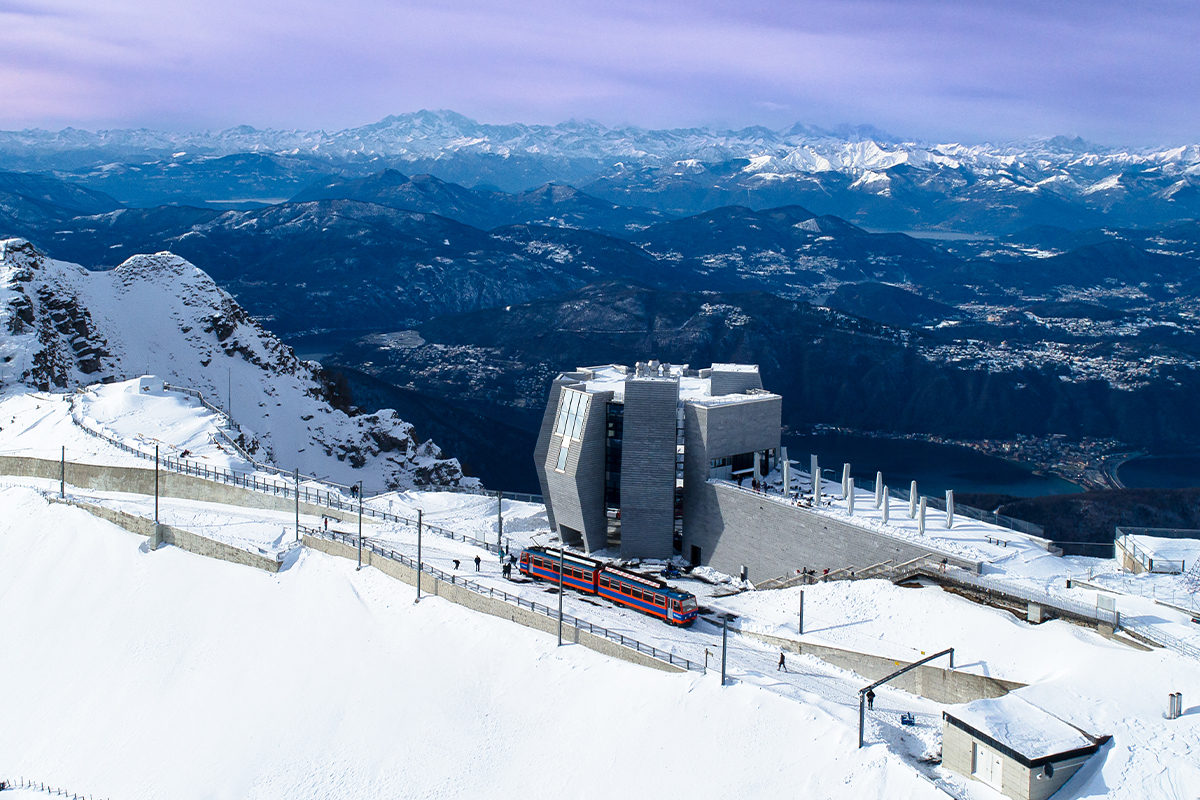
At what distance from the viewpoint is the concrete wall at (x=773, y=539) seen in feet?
197

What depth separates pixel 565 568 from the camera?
6044 cm

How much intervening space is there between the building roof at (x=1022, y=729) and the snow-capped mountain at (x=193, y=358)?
88910mm

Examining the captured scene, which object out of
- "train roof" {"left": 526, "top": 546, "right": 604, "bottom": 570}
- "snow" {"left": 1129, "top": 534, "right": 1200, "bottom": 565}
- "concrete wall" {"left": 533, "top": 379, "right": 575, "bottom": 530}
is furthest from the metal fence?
"concrete wall" {"left": 533, "top": 379, "right": 575, "bottom": 530}

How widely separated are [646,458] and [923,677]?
29.3 metres

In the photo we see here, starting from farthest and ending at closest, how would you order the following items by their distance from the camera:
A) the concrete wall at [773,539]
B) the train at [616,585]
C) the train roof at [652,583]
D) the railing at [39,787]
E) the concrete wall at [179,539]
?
1. the concrete wall at [179,539]
2. the concrete wall at [773,539]
3. the train roof at [652,583]
4. the train at [616,585]
5. the railing at [39,787]

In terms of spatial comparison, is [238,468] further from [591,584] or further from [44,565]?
[591,584]

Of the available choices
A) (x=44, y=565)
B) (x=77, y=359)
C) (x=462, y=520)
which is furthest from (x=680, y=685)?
(x=77, y=359)

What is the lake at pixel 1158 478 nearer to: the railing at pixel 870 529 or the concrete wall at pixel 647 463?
the railing at pixel 870 529

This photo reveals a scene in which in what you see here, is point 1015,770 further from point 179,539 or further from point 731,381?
point 179,539

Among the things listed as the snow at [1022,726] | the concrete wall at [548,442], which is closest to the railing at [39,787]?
the concrete wall at [548,442]

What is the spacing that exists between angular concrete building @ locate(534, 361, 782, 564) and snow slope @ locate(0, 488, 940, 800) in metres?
17.5

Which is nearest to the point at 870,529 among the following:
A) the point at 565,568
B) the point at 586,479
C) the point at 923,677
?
the point at 923,677

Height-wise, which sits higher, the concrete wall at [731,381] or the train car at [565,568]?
the concrete wall at [731,381]

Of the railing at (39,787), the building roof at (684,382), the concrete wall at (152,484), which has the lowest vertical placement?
the railing at (39,787)
